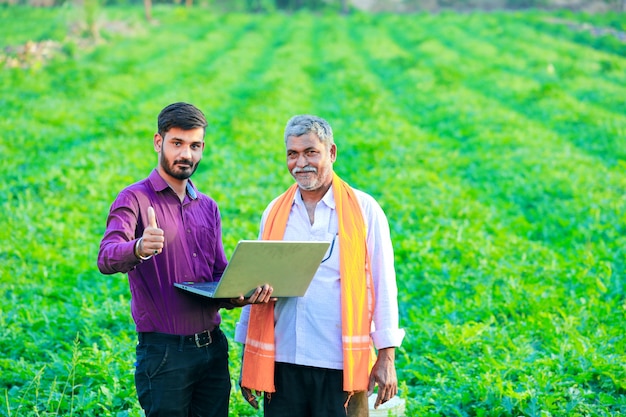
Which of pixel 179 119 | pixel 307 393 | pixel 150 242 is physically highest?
pixel 179 119

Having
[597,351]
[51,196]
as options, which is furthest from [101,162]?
[597,351]

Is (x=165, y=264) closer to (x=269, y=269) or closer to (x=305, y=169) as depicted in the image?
(x=269, y=269)

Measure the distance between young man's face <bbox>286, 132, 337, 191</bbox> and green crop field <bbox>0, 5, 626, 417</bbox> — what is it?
2056mm

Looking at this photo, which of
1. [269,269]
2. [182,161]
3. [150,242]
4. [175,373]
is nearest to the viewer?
[150,242]

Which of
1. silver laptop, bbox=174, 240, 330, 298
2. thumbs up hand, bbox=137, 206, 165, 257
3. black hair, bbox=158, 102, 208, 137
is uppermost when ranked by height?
black hair, bbox=158, 102, 208, 137

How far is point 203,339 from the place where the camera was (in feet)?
10.2

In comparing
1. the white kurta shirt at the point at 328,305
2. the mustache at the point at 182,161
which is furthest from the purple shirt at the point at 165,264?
the white kurta shirt at the point at 328,305

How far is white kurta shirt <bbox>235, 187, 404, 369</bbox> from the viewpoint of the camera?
3.07 m

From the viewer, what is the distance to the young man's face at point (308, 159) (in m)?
3.14

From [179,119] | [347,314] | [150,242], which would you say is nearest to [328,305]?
[347,314]

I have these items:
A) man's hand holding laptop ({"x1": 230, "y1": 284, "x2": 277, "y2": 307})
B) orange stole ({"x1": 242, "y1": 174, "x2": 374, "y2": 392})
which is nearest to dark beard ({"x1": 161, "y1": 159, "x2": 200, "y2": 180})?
orange stole ({"x1": 242, "y1": 174, "x2": 374, "y2": 392})

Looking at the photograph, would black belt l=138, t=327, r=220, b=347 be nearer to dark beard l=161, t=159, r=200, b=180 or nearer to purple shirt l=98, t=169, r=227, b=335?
purple shirt l=98, t=169, r=227, b=335

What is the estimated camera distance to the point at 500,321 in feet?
19.6

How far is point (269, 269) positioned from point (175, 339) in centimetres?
55
